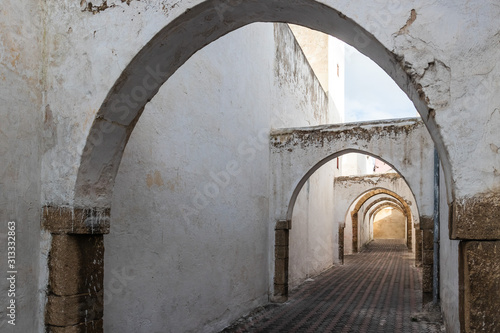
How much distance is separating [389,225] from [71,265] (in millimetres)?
35618

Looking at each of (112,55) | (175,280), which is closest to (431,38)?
(112,55)

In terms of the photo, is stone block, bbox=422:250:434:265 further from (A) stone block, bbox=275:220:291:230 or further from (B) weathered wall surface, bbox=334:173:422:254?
(B) weathered wall surface, bbox=334:173:422:254

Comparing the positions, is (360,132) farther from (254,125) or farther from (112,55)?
(112,55)

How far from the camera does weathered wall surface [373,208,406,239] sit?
35812 mm

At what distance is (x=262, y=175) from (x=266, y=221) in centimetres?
82

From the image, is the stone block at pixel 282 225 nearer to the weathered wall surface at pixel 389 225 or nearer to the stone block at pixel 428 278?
the stone block at pixel 428 278

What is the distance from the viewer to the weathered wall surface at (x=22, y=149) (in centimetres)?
279

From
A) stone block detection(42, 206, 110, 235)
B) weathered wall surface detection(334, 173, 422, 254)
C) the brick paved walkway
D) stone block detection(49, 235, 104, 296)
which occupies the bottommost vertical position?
the brick paved walkway

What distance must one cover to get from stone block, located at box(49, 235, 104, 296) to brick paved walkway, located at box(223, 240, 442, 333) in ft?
11.1

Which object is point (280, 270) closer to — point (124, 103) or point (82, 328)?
point (82, 328)

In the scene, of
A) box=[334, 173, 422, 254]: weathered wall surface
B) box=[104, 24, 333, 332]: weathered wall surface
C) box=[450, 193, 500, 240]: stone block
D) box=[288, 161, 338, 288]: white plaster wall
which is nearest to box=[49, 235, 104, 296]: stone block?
box=[104, 24, 333, 332]: weathered wall surface

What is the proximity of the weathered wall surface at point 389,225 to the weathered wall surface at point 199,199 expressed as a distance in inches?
1168

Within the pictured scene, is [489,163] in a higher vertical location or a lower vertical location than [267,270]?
higher

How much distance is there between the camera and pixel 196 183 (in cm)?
546
